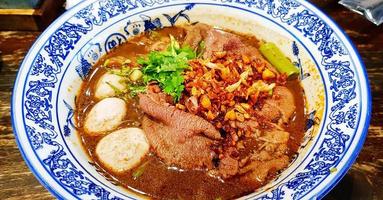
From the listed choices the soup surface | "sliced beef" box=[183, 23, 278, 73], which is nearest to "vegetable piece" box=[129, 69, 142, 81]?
the soup surface

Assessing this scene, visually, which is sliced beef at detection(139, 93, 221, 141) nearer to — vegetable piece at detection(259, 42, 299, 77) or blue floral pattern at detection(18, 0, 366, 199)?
blue floral pattern at detection(18, 0, 366, 199)

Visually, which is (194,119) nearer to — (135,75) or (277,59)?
(135,75)

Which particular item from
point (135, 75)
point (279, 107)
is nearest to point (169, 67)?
point (135, 75)

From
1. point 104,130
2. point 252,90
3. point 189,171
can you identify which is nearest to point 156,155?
point 189,171

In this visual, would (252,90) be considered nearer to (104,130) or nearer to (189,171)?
(189,171)

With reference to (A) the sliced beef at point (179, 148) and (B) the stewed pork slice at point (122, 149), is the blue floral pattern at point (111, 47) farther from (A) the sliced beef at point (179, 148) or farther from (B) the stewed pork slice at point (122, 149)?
(A) the sliced beef at point (179, 148)

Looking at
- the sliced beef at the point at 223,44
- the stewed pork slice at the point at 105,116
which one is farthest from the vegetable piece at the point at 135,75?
the sliced beef at the point at 223,44
